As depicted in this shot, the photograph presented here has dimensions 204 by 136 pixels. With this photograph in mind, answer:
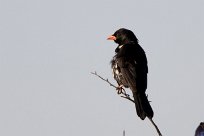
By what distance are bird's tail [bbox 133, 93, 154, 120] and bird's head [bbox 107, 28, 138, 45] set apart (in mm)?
2637

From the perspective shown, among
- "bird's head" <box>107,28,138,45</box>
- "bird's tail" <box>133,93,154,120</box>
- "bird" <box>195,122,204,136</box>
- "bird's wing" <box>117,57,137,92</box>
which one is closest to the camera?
"bird" <box>195,122,204,136</box>

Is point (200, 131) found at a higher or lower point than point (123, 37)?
lower

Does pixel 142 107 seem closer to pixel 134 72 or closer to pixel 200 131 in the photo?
pixel 134 72

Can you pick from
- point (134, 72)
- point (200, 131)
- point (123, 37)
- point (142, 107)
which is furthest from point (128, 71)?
point (200, 131)

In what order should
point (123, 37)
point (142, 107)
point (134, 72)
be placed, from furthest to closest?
point (123, 37) → point (134, 72) → point (142, 107)

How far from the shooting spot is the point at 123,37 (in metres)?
11.6

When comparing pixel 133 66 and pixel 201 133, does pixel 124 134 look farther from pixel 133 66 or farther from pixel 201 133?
pixel 133 66

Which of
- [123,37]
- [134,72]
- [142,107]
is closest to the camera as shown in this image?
[142,107]

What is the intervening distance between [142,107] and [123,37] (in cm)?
329

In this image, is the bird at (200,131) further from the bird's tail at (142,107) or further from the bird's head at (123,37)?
the bird's head at (123,37)

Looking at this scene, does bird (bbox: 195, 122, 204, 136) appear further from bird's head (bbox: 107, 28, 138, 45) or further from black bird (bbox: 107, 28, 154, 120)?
bird's head (bbox: 107, 28, 138, 45)

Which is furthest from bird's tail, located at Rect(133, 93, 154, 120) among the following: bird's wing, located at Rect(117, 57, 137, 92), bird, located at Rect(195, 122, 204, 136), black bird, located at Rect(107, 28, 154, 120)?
bird, located at Rect(195, 122, 204, 136)

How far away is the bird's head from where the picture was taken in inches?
450

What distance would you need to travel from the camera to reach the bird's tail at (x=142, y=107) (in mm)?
8445
